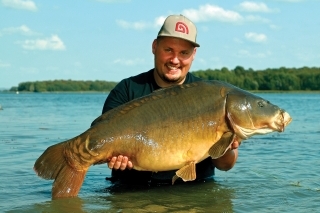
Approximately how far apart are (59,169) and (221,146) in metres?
1.64

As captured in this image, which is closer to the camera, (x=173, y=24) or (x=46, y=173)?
(x=46, y=173)

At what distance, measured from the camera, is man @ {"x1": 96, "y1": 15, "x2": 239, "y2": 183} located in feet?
Answer: 20.4

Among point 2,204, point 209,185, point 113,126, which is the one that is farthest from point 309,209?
point 2,204

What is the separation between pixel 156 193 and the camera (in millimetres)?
6527

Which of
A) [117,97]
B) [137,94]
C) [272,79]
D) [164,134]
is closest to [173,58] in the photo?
[137,94]

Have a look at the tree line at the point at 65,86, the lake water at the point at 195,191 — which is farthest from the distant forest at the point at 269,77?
the lake water at the point at 195,191

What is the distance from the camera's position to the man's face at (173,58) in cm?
626

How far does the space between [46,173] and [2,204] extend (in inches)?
47.5

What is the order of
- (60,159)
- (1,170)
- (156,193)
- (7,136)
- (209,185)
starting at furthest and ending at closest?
(7,136) → (1,170) → (209,185) → (156,193) → (60,159)

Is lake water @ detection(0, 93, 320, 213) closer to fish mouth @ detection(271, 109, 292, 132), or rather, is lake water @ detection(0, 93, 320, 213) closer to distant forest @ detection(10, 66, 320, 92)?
fish mouth @ detection(271, 109, 292, 132)

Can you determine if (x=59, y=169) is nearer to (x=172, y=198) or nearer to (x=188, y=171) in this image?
(x=188, y=171)

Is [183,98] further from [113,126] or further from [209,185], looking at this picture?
[209,185]

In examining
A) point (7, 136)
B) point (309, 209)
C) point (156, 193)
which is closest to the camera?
point (309, 209)

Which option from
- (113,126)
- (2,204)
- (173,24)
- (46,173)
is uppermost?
(173,24)
